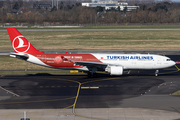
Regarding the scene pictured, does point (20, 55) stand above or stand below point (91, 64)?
above

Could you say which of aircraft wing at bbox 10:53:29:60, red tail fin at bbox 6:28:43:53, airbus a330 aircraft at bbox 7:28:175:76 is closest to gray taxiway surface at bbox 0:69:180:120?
airbus a330 aircraft at bbox 7:28:175:76

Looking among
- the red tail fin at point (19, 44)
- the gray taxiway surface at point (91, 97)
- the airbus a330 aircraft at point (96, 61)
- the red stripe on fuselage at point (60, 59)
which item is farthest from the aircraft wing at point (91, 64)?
the red tail fin at point (19, 44)

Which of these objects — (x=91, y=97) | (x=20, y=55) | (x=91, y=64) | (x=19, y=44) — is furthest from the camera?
(x=19, y=44)

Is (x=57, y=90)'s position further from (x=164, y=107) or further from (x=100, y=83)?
(x=164, y=107)

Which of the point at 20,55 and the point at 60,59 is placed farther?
the point at 60,59

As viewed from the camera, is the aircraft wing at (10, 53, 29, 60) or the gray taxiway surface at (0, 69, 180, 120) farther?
the aircraft wing at (10, 53, 29, 60)

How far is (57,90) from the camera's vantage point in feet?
119

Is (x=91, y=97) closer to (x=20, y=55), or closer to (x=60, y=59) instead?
(x=60, y=59)

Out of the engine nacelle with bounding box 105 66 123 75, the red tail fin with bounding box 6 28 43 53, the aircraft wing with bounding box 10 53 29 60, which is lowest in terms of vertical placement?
the engine nacelle with bounding box 105 66 123 75

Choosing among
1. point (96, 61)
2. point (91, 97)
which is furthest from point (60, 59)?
point (91, 97)

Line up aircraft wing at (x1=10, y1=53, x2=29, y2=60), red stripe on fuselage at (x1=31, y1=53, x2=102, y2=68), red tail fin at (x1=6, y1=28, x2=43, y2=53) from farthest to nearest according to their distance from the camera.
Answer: red tail fin at (x1=6, y1=28, x2=43, y2=53)
red stripe on fuselage at (x1=31, y1=53, x2=102, y2=68)
aircraft wing at (x1=10, y1=53, x2=29, y2=60)

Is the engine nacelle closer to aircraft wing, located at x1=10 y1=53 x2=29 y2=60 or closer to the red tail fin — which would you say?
aircraft wing, located at x1=10 y1=53 x2=29 y2=60

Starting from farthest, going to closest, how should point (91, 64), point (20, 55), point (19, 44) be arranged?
point (19, 44)
point (20, 55)
point (91, 64)

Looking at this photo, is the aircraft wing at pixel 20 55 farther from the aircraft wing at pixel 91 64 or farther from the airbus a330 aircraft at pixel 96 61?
the aircraft wing at pixel 91 64
